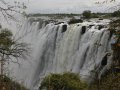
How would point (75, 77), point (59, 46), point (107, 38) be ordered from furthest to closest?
point (59, 46) → point (107, 38) → point (75, 77)

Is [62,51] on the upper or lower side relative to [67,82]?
lower

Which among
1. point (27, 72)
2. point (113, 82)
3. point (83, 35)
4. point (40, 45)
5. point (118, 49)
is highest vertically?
point (118, 49)

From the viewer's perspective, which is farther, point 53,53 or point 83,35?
point 53,53

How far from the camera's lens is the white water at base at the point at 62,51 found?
22.3 meters

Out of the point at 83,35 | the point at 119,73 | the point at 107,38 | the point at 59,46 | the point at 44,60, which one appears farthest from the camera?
the point at 44,60

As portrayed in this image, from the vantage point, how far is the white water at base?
22281 mm

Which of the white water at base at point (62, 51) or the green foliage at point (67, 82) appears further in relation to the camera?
the white water at base at point (62, 51)

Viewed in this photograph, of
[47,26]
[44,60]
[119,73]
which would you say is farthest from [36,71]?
[119,73]

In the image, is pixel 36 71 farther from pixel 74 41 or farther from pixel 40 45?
pixel 74 41

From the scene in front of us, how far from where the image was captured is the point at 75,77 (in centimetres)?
1593

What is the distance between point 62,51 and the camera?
1103 inches

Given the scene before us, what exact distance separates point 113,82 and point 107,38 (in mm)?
18524

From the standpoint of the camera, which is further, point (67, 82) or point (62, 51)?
point (62, 51)

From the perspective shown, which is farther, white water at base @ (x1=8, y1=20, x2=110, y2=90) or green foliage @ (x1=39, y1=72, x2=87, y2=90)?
white water at base @ (x1=8, y1=20, x2=110, y2=90)
